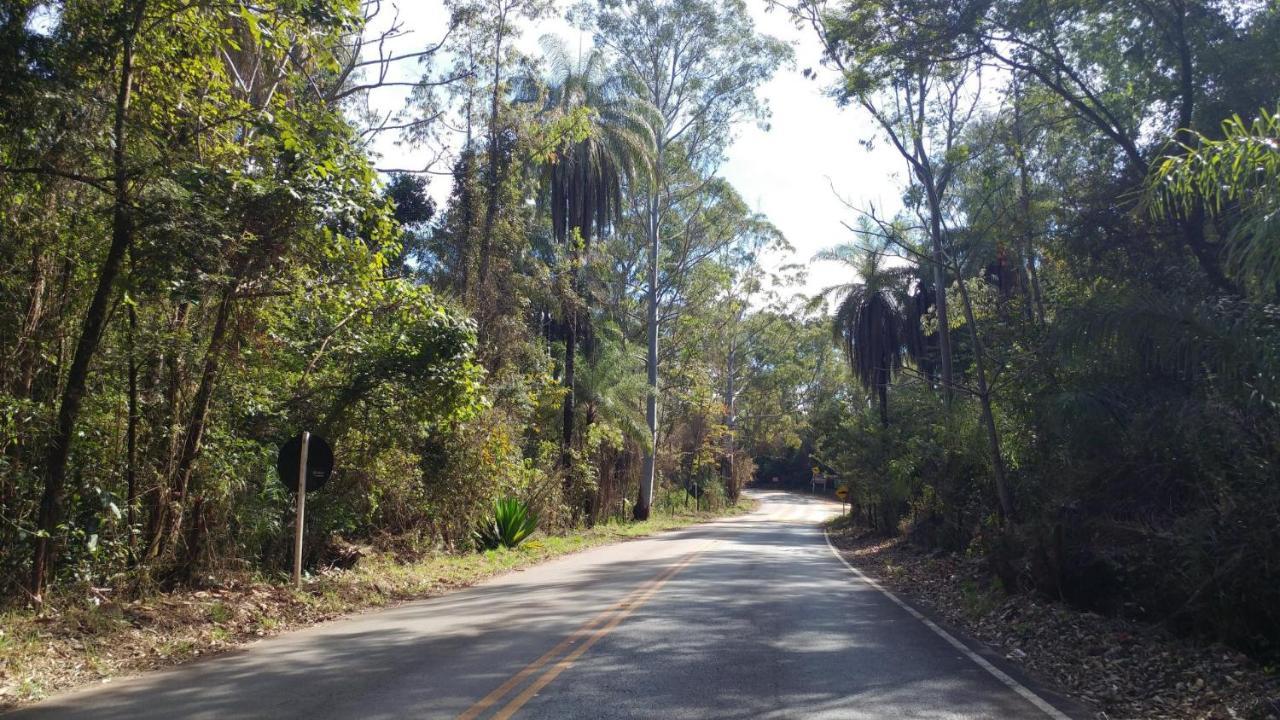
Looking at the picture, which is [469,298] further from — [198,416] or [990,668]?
[990,668]

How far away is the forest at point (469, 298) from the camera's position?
25.9ft

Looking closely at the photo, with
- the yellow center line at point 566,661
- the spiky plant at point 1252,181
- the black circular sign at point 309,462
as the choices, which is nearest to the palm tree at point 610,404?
the yellow center line at point 566,661

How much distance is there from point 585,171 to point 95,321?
1767cm

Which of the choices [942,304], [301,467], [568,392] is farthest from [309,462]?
Result: [568,392]

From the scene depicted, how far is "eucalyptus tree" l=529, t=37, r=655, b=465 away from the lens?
24516mm

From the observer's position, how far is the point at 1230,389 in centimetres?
773

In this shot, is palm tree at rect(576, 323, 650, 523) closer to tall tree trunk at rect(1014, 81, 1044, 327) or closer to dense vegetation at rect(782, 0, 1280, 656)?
dense vegetation at rect(782, 0, 1280, 656)

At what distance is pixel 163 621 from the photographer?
907 cm

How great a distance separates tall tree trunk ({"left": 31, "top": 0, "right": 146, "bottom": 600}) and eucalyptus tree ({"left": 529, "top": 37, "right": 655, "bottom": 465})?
14648mm

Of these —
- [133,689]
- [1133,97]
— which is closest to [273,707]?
[133,689]

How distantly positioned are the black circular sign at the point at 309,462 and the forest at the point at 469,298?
0.52 m

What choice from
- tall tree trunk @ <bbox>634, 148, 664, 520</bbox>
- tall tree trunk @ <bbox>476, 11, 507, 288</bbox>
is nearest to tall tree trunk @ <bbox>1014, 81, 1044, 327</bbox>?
tall tree trunk @ <bbox>476, 11, 507, 288</bbox>

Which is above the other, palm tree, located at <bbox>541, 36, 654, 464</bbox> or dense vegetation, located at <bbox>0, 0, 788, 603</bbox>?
palm tree, located at <bbox>541, 36, 654, 464</bbox>

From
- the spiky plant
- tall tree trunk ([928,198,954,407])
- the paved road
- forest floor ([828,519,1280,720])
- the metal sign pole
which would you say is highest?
tall tree trunk ([928,198,954,407])
